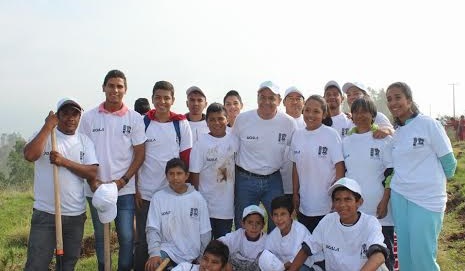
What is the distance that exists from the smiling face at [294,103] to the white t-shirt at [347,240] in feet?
6.37

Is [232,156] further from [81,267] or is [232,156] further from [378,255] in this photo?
[81,267]

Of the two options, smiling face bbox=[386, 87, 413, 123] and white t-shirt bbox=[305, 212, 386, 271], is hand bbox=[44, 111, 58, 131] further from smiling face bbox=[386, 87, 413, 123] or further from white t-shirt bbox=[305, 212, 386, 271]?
smiling face bbox=[386, 87, 413, 123]

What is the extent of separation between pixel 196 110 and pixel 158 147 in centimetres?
101

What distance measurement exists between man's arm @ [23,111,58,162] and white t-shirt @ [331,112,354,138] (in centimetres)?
359

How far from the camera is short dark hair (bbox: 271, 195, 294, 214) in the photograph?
18.1ft

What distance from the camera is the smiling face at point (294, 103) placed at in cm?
659

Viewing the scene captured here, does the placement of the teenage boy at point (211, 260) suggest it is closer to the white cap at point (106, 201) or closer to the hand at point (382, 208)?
the white cap at point (106, 201)

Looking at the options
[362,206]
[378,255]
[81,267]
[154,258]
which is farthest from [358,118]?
[81,267]

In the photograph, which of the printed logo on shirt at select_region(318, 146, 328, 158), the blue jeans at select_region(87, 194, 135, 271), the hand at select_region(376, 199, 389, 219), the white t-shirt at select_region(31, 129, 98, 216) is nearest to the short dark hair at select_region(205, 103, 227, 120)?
the printed logo on shirt at select_region(318, 146, 328, 158)

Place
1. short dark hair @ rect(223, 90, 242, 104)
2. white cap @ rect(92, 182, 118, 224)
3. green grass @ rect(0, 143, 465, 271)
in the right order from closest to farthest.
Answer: white cap @ rect(92, 182, 118, 224), short dark hair @ rect(223, 90, 242, 104), green grass @ rect(0, 143, 465, 271)

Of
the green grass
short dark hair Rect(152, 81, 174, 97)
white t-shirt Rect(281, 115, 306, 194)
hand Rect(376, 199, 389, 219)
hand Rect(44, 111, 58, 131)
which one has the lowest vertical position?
the green grass

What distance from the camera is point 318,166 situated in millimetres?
5645

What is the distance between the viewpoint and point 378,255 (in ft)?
15.1

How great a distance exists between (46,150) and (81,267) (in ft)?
11.9
